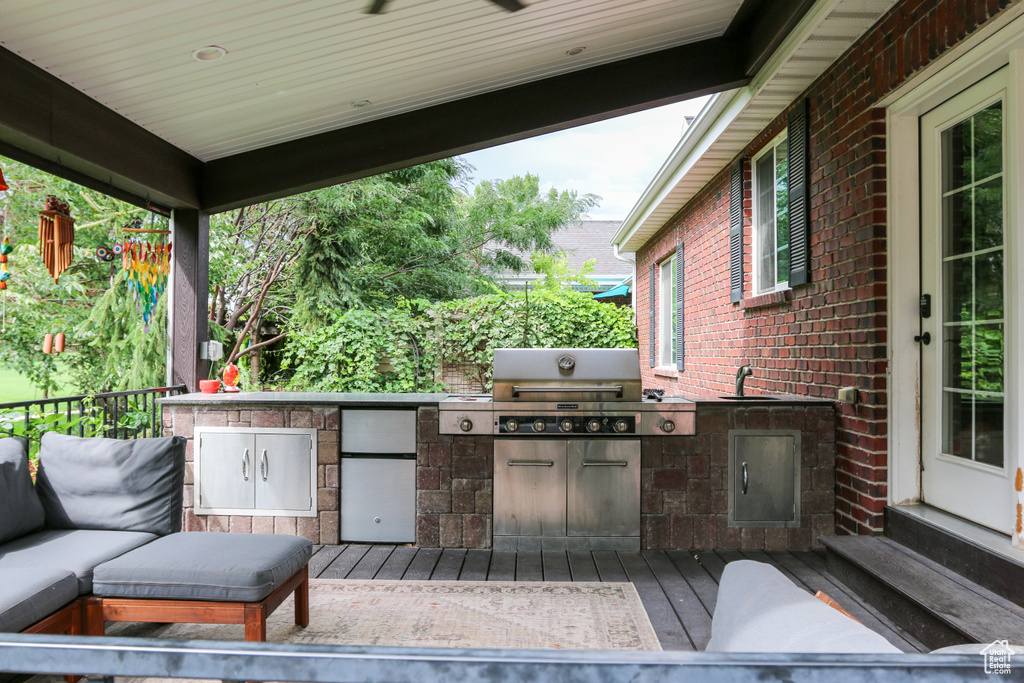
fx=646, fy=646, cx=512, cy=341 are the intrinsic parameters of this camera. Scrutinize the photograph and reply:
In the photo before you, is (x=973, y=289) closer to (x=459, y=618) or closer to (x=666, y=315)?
(x=459, y=618)

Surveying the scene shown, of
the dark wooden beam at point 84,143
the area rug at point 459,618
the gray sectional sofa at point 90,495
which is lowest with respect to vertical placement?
the area rug at point 459,618

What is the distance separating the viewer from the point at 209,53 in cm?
326

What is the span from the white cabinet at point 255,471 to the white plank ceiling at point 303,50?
1981 mm

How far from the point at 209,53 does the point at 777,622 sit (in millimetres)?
3509

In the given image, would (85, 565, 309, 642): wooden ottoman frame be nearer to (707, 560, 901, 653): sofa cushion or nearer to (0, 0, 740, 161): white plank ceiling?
(707, 560, 901, 653): sofa cushion

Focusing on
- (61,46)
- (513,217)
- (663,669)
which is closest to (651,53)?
(61,46)

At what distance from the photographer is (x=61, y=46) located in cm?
303

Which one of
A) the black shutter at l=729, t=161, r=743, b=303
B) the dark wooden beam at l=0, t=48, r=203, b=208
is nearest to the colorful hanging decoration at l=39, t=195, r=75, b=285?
the dark wooden beam at l=0, t=48, r=203, b=208

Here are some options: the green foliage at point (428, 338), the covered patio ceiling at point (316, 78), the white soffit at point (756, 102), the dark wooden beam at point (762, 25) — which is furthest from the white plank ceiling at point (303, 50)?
the green foliage at point (428, 338)

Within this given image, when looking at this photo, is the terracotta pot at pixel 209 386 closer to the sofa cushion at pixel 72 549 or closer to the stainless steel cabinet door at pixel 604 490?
the sofa cushion at pixel 72 549

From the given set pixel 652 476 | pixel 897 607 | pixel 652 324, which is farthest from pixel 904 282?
pixel 652 324

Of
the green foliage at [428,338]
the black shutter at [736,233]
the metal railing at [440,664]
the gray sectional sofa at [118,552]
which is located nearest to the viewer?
the metal railing at [440,664]

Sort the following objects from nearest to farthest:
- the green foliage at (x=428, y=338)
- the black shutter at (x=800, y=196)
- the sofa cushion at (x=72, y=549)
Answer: the sofa cushion at (x=72, y=549) → the black shutter at (x=800, y=196) → the green foliage at (x=428, y=338)

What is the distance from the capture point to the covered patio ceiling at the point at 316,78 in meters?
3.03
